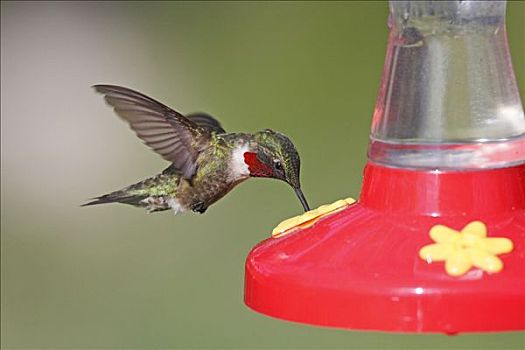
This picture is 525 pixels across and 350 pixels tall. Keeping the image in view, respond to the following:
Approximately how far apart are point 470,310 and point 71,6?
6.54 metres

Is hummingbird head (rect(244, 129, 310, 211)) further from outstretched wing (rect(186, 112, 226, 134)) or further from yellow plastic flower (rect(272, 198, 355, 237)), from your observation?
yellow plastic flower (rect(272, 198, 355, 237))

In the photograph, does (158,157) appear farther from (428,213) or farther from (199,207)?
(428,213)

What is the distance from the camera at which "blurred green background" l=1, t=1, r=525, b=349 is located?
7656 mm

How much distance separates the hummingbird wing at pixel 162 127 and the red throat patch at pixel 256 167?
0.26 m

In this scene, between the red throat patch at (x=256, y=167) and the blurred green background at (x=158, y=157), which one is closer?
the red throat patch at (x=256, y=167)

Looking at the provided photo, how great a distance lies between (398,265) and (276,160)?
147 cm

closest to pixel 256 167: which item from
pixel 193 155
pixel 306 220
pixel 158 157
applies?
pixel 193 155

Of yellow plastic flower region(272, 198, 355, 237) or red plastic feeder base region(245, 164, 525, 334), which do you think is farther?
yellow plastic flower region(272, 198, 355, 237)

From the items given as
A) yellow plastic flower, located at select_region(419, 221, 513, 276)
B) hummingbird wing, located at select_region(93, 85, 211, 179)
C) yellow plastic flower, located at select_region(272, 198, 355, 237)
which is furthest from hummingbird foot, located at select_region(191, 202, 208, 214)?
yellow plastic flower, located at select_region(419, 221, 513, 276)

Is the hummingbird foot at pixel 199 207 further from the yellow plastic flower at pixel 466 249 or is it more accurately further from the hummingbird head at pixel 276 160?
the yellow plastic flower at pixel 466 249

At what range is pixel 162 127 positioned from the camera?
4.14 m

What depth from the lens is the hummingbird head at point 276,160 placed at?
397 cm

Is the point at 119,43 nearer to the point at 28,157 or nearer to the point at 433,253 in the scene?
the point at 28,157

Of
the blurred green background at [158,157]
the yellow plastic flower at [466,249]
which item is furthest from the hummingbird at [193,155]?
the blurred green background at [158,157]
